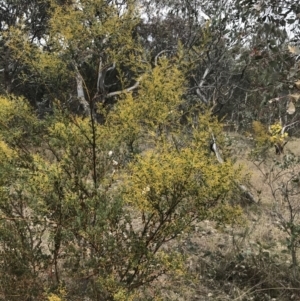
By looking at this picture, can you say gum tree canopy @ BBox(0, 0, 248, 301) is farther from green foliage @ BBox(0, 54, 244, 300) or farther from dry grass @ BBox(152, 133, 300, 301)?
dry grass @ BBox(152, 133, 300, 301)

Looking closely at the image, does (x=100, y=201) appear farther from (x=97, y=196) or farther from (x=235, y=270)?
(x=235, y=270)

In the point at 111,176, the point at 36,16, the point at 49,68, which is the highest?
the point at 36,16

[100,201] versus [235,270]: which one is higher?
[100,201]

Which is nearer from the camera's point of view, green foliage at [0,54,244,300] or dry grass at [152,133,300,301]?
green foliage at [0,54,244,300]

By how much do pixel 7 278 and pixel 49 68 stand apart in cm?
292

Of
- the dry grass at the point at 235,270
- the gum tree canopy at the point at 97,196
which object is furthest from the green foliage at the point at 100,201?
the dry grass at the point at 235,270

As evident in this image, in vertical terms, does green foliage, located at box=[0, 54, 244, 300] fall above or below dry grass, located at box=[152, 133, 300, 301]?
above

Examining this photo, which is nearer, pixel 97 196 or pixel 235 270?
pixel 97 196

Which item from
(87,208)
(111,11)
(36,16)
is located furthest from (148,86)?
(36,16)

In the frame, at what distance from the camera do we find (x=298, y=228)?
111 inches

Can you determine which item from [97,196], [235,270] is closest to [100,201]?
[97,196]

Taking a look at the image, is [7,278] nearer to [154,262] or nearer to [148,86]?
[154,262]

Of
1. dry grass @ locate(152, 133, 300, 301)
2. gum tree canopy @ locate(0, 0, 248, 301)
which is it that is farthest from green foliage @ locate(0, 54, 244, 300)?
dry grass @ locate(152, 133, 300, 301)

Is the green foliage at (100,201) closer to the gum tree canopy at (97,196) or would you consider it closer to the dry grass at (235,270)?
the gum tree canopy at (97,196)
